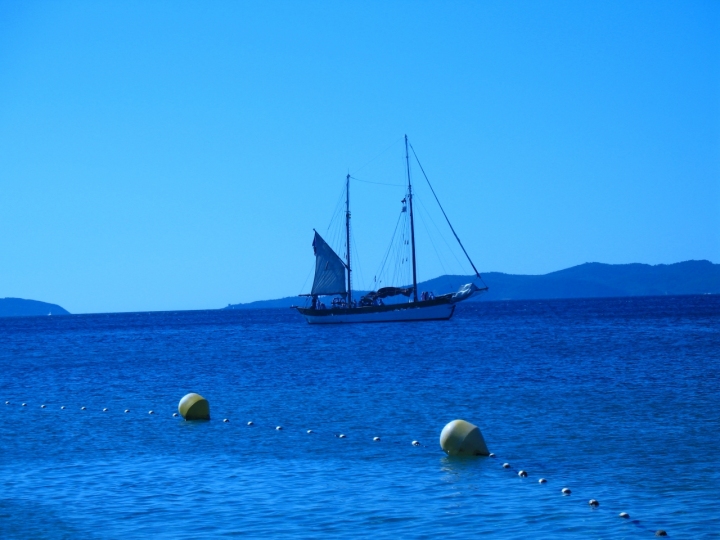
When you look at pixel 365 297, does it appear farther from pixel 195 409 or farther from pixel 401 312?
pixel 195 409

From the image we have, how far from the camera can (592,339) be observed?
7838 centimetres

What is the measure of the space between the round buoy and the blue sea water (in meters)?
0.39

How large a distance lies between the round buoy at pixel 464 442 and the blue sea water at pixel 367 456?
0.39 m

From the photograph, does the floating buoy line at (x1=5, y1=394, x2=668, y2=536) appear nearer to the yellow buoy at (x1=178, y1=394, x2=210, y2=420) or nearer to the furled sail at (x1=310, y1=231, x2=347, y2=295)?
the yellow buoy at (x1=178, y1=394, x2=210, y2=420)

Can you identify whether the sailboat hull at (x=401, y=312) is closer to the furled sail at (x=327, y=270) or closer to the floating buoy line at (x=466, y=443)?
the furled sail at (x=327, y=270)

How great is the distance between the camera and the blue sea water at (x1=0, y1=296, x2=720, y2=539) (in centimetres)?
1672

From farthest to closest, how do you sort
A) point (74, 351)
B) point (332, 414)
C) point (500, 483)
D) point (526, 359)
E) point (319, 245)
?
1. point (319, 245)
2. point (74, 351)
3. point (526, 359)
4. point (332, 414)
5. point (500, 483)

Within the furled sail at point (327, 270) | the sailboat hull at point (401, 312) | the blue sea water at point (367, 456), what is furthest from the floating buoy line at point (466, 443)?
the sailboat hull at point (401, 312)

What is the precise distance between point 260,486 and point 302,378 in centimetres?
2690

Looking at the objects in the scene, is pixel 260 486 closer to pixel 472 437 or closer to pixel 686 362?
pixel 472 437

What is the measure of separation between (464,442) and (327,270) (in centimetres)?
9046

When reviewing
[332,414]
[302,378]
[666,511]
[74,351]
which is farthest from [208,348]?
[666,511]

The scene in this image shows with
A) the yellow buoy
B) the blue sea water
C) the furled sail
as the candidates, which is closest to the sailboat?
the furled sail

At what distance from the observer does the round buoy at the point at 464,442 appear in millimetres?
22266
